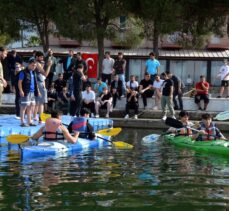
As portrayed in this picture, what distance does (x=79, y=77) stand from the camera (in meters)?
21.3

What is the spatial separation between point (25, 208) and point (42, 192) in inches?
45.6

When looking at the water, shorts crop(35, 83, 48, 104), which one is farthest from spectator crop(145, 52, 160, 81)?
the water

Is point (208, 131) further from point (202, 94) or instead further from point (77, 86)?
point (202, 94)

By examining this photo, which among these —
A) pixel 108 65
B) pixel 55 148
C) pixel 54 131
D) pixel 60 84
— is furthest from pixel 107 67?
pixel 55 148

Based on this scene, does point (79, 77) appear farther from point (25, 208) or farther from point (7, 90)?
point (25, 208)

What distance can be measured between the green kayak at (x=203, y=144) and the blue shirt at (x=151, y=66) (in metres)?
7.44

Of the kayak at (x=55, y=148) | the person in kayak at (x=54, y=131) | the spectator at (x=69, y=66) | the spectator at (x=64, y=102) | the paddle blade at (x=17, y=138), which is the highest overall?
the spectator at (x=69, y=66)

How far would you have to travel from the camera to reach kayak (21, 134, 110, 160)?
14.6 metres

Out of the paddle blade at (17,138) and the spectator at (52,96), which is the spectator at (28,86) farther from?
the spectator at (52,96)

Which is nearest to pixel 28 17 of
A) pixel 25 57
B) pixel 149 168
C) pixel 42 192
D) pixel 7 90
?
pixel 7 90

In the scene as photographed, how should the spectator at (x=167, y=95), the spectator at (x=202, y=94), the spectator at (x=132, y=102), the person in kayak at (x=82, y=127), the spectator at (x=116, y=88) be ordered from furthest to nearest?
1. the spectator at (x=116, y=88)
2. the spectator at (x=202, y=94)
3. the spectator at (x=132, y=102)
4. the spectator at (x=167, y=95)
5. the person in kayak at (x=82, y=127)

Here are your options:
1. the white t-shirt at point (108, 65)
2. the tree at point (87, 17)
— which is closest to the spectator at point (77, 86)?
the white t-shirt at point (108, 65)

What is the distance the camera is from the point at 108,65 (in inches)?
1005

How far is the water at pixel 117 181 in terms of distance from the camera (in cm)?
1005
